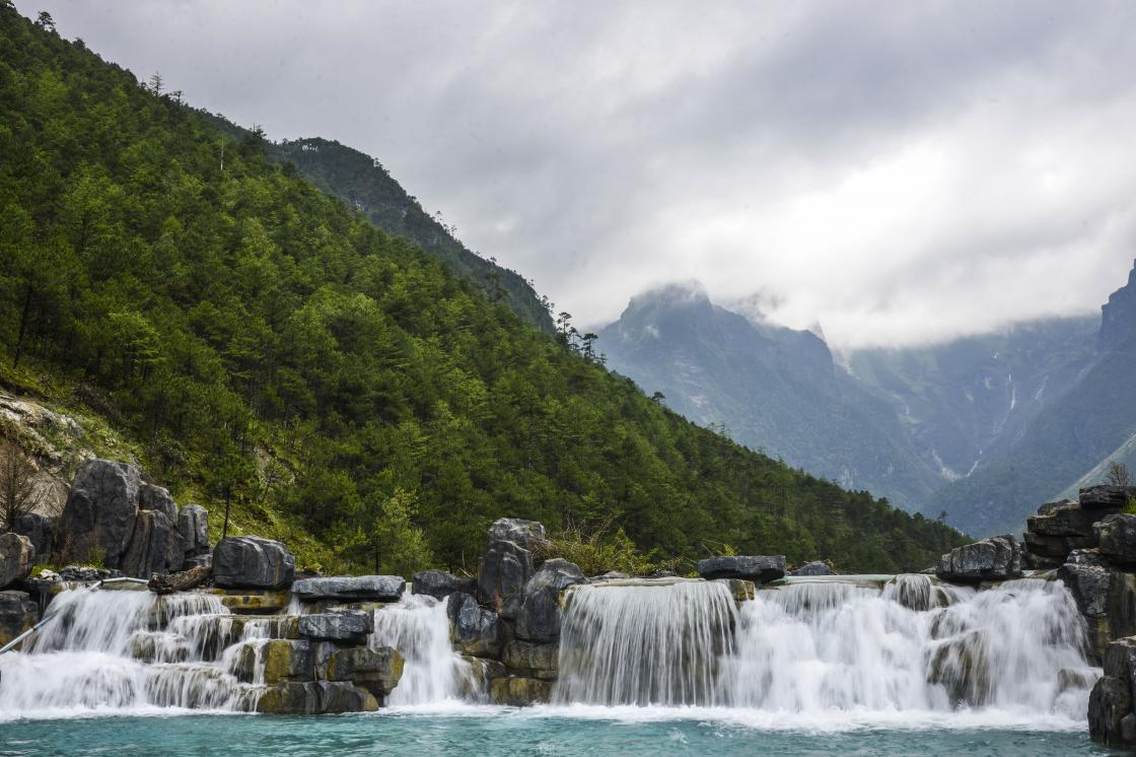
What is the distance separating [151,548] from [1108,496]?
3283cm

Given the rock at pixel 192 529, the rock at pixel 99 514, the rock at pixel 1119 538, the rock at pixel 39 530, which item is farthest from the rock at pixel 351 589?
the rock at pixel 1119 538

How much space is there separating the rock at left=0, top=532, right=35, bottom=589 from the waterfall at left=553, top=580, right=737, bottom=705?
16546 mm

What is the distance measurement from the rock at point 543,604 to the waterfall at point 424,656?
222 cm

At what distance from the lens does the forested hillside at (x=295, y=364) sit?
41.6 m

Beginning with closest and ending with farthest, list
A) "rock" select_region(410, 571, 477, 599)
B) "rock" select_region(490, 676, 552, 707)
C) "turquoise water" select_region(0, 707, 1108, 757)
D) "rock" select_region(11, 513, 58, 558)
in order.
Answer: "turquoise water" select_region(0, 707, 1108, 757) → "rock" select_region(490, 676, 552, 707) → "rock" select_region(11, 513, 58, 558) → "rock" select_region(410, 571, 477, 599)

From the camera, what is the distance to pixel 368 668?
2402 centimetres

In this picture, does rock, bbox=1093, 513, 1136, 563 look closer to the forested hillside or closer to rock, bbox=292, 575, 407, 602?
rock, bbox=292, 575, 407, 602

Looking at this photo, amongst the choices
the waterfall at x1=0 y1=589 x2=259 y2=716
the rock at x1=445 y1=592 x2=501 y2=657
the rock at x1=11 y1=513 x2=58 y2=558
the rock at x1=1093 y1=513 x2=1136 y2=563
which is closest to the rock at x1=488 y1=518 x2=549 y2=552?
the rock at x1=445 y1=592 x2=501 y2=657

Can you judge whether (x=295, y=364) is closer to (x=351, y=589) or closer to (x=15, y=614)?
(x=351, y=589)

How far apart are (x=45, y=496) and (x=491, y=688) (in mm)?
18342

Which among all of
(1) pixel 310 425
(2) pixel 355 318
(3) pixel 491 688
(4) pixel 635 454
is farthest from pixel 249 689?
(4) pixel 635 454

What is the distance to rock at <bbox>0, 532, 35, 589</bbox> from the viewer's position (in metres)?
23.7

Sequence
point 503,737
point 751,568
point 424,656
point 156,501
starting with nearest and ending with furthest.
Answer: point 503,737 < point 424,656 < point 751,568 < point 156,501

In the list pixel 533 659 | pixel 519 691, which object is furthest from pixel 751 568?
pixel 519 691
